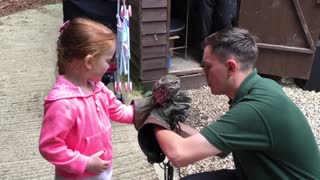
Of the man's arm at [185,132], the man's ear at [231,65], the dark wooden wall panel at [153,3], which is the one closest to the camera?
the man's ear at [231,65]

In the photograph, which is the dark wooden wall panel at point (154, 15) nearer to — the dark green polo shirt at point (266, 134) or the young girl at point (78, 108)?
the young girl at point (78, 108)

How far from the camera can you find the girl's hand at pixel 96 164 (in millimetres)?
1753

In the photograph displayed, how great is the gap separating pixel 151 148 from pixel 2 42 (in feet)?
16.6

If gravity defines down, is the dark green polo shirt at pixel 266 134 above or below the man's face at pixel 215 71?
below

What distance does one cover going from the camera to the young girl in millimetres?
1670

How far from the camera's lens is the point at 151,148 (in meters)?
1.93

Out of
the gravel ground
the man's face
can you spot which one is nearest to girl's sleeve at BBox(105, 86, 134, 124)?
→ the man's face

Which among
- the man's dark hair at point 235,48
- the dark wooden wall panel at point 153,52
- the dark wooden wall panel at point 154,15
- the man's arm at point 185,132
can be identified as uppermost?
the man's dark hair at point 235,48

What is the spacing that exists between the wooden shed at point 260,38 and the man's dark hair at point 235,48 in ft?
8.56

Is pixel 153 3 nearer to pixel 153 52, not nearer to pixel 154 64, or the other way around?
pixel 153 52

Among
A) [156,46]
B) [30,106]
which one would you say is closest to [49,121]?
[30,106]

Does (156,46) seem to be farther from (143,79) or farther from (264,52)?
(264,52)

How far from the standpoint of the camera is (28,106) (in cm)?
416

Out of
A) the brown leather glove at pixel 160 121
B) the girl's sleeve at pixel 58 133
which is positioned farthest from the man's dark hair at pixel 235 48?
the girl's sleeve at pixel 58 133
